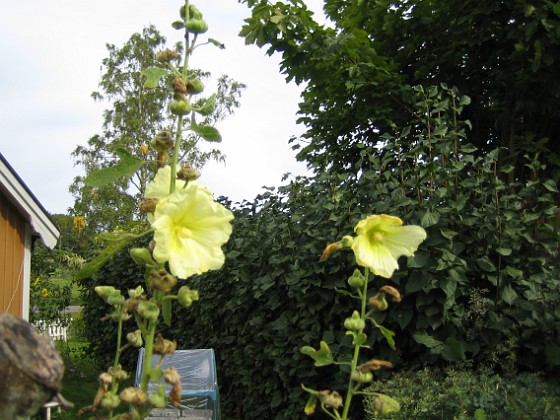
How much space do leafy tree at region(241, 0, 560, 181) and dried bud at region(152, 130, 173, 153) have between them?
4.18 meters

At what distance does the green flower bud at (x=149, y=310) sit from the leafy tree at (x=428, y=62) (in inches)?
168

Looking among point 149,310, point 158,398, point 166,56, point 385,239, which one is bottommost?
point 158,398

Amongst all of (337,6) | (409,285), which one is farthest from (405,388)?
(337,6)

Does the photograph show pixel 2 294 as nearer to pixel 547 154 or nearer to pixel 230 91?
pixel 547 154

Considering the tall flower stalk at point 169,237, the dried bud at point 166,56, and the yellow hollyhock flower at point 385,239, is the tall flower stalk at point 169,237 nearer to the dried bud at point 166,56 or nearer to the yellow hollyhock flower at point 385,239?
the dried bud at point 166,56

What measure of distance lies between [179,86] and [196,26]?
110mm

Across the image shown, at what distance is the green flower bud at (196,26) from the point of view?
2.89 feet

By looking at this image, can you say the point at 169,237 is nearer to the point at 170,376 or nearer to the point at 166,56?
the point at 170,376

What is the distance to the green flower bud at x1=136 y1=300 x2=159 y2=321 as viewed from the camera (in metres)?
0.78

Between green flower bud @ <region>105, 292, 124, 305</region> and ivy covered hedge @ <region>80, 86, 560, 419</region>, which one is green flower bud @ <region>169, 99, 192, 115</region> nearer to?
green flower bud @ <region>105, 292, 124, 305</region>

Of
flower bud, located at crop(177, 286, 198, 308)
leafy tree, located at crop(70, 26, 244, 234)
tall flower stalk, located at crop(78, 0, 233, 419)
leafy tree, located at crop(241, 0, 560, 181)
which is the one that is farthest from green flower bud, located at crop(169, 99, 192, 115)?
leafy tree, located at crop(70, 26, 244, 234)

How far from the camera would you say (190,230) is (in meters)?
0.81

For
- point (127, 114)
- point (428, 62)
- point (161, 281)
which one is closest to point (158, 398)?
point (161, 281)

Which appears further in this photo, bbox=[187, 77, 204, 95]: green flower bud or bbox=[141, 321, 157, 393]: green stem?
bbox=[187, 77, 204, 95]: green flower bud
